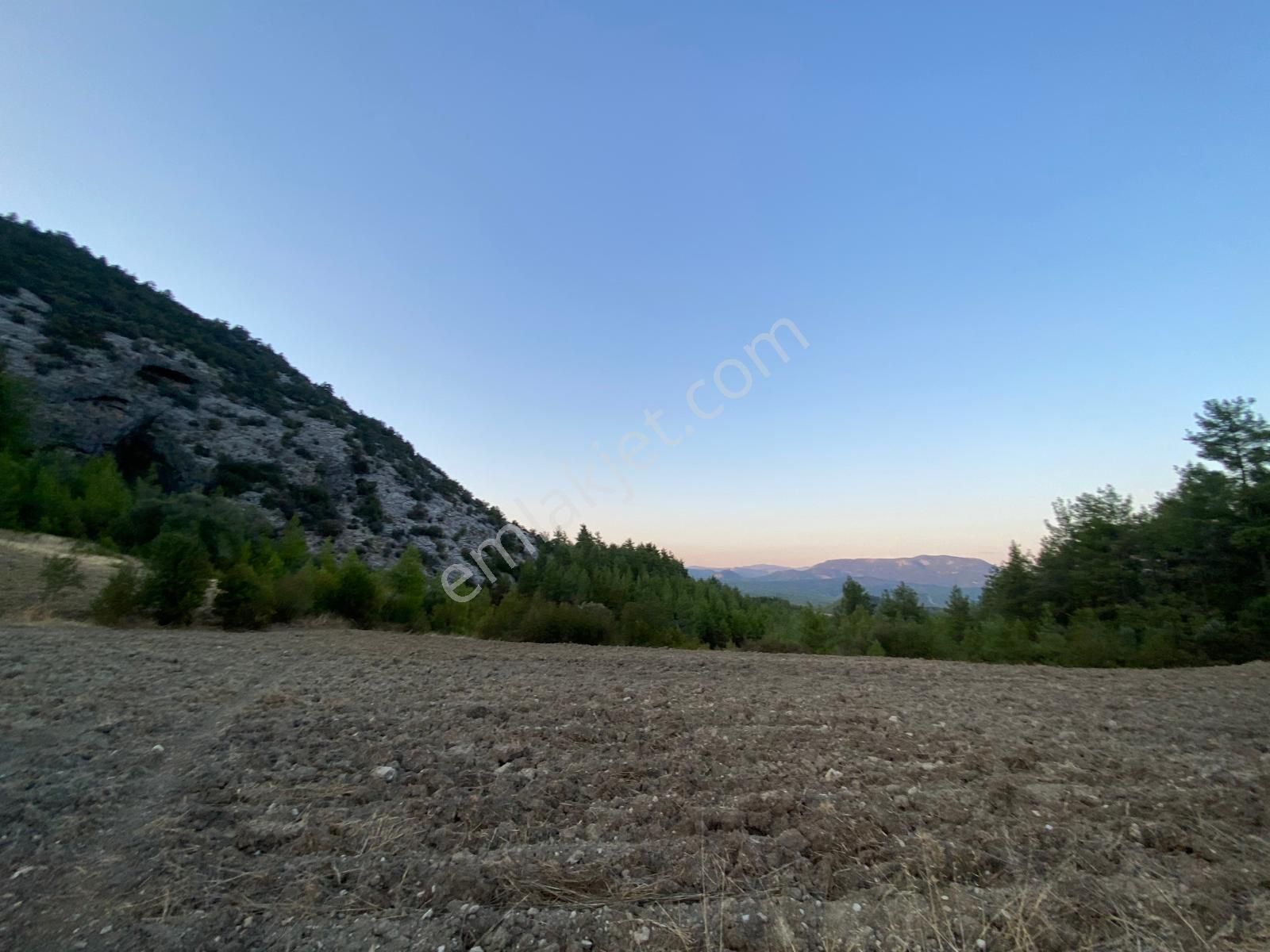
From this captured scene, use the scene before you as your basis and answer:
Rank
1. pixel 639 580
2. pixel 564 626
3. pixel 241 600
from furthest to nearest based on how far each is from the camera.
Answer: pixel 639 580 → pixel 564 626 → pixel 241 600

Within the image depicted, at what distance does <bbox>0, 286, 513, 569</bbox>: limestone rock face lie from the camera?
2511 centimetres

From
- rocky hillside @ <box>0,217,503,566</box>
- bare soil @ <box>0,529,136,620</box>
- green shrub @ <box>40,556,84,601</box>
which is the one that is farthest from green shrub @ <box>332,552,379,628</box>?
rocky hillside @ <box>0,217,503,566</box>

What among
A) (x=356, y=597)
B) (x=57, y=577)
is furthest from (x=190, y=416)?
(x=57, y=577)

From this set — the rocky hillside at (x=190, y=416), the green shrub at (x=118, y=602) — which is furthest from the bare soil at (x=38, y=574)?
the rocky hillside at (x=190, y=416)

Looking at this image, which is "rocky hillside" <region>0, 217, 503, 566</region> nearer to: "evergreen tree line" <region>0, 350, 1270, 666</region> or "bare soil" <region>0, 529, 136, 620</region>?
"evergreen tree line" <region>0, 350, 1270, 666</region>

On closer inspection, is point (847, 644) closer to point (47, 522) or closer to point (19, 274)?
point (47, 522)

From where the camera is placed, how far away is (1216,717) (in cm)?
530

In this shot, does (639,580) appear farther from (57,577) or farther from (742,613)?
(57,577)

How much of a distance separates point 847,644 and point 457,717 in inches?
496

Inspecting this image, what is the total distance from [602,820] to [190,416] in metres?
33.7

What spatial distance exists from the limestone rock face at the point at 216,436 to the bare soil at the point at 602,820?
23.0 m

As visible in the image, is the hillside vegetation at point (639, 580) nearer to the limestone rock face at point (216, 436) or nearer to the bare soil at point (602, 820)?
the limestone rock face at point (216, 436)

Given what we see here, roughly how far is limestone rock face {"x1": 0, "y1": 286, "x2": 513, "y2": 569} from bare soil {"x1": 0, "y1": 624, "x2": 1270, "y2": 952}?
2302 centimetres

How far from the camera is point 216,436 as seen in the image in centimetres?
2816
